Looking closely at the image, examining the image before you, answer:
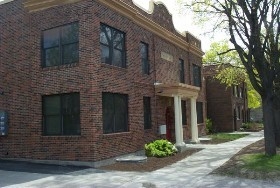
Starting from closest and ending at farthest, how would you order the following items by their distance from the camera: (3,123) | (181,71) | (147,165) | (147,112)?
1. (147,165)
2. (3,123)
3. (147,112)
4. (181,71)

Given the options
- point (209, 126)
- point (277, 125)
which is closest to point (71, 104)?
point (277, 125)

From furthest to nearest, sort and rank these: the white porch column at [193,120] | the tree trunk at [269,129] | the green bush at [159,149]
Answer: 1. the white porch column at [193,120]
2. the green bush at [159,149]
3. the tree trunk at [269,129]

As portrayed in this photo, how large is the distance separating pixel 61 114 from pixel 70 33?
3.56 meters

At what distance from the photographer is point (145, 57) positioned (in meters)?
21.2

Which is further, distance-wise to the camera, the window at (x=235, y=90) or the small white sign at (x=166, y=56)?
the window at (x=235, y=90)

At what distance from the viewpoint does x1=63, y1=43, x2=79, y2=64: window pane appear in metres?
16.0

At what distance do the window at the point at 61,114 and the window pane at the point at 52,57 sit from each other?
1483 millimetres

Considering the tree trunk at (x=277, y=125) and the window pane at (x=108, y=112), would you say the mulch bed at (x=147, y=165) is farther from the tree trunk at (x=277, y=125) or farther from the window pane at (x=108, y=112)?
the tree trunk at (x=277, y=125)

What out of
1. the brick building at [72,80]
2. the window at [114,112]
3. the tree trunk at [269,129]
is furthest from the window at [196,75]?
the tree trunk at [269,129]

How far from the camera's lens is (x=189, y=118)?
26938 mm

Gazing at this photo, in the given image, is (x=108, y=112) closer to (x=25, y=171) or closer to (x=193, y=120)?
(x=25, y=171)

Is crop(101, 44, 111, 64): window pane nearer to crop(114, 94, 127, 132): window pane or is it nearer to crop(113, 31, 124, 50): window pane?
crop(113, 31, 124, 50): window pane

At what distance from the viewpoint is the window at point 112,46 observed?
16672mm

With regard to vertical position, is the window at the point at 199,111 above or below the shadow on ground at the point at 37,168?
above
